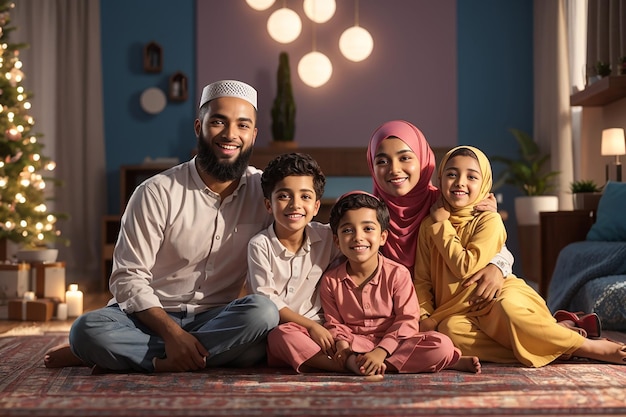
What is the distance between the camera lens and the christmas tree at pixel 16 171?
564 cm

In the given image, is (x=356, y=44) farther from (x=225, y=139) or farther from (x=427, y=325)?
(x=427, y=325)

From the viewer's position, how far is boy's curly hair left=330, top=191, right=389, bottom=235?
2.66 meters

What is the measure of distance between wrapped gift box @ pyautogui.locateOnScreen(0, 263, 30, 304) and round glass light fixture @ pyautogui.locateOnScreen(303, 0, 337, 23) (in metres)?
3.41

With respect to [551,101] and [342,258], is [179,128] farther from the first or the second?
[342,258]

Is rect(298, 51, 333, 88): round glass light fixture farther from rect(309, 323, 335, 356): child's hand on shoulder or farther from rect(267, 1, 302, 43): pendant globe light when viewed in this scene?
rect(309, 323, 335, 356): child's hand on shoulder

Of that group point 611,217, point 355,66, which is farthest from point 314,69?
point 611,217

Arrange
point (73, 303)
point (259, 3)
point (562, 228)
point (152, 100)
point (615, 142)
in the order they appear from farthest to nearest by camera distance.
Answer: point (152, 100) < point (259, 3) < point (615, 142) < point (73, 303) < point (562, 228)

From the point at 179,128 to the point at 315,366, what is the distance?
18.0ft

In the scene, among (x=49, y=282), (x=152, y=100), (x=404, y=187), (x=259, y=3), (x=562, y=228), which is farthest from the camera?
(x=152, y=100)

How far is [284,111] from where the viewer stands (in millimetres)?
7398

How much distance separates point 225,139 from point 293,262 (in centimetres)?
47

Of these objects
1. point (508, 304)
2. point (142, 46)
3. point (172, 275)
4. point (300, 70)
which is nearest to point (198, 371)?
point (172, 275)

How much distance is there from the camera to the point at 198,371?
2566 mm

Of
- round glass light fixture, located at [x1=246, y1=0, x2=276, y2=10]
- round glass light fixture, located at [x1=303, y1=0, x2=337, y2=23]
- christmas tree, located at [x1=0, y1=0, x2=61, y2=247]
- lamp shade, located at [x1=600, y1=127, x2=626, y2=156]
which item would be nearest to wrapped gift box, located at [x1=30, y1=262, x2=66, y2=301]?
A: christmas tree, located at [x1=0, y1=0, x2=61, y2=247]
